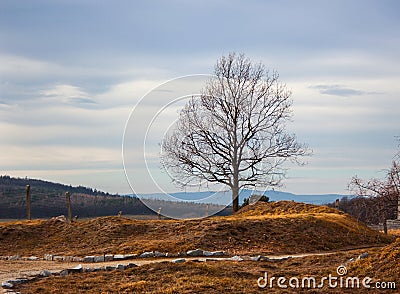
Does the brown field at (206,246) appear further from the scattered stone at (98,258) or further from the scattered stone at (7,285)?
the scattered stone at (98,258)

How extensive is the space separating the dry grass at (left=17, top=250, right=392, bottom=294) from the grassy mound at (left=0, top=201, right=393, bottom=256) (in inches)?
225

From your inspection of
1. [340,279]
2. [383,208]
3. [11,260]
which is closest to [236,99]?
[11,260]

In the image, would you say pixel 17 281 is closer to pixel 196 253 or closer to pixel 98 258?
pixel 98 258

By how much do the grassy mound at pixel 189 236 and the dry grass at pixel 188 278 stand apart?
572 cm

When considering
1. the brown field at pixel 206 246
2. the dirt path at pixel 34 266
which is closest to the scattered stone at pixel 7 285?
the brown field at pixel 206 246

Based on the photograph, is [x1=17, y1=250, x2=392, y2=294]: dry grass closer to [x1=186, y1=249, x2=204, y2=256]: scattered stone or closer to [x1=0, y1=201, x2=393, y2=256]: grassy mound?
[x1=186, y1=249, x2=204, y2=256]: scattered stone

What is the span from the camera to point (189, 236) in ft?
73.7

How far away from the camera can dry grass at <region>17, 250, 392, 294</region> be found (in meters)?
12.4

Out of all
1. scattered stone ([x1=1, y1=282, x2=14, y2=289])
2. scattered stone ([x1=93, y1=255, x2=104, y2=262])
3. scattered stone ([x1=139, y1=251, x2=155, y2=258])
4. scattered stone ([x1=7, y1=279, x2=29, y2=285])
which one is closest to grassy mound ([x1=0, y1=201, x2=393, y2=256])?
scattered stone ([x1=139, y1=251, x2=155, y2=258])

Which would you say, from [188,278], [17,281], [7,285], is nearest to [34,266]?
[17,281]

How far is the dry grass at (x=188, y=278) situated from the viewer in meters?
12.4

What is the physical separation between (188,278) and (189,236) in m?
9.25

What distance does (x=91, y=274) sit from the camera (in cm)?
1487

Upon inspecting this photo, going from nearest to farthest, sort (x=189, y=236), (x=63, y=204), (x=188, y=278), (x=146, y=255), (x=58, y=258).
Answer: (x=188, y=278)
(x=146, y=255)
(x=58, y=258)
(x=189, y=236)
(x=63, y=204)
